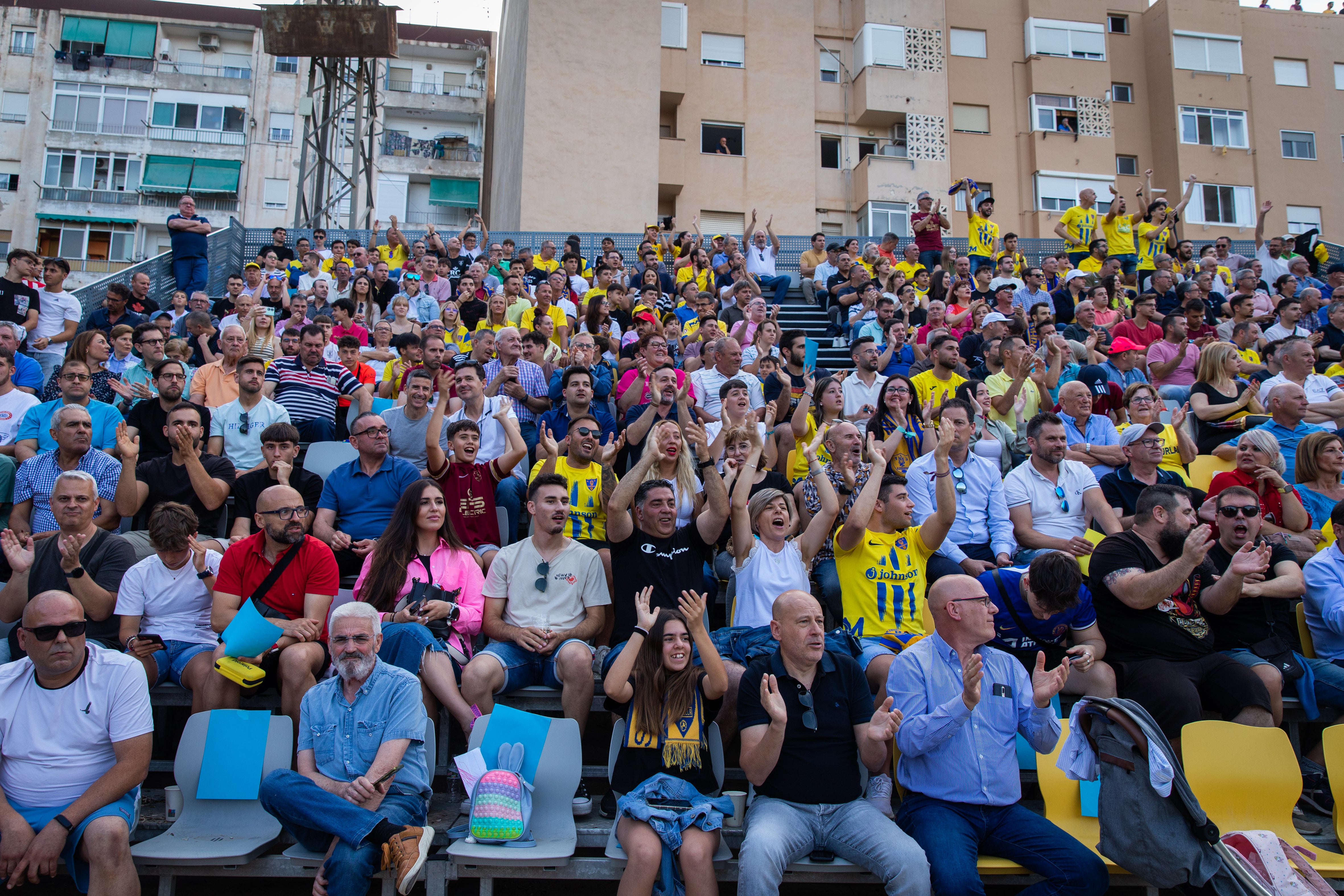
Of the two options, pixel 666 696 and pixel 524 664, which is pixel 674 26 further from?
pixel 666 696

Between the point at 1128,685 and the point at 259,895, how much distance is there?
13.4 feet

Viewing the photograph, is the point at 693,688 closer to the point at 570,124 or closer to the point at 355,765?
the point at 355,765

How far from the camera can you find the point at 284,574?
14.4ft

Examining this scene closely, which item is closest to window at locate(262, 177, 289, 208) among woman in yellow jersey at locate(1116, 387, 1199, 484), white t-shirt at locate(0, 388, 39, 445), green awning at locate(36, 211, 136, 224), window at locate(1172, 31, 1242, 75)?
green awning at locate(36, 211, 136, 224)

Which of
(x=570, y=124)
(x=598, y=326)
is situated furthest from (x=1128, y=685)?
(x=570, y=124)

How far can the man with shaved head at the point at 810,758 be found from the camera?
329 cm

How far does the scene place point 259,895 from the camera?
3.80 meters

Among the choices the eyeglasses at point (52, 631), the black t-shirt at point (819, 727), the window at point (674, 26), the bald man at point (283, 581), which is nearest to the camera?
the eyeglasses at point (52, 631)

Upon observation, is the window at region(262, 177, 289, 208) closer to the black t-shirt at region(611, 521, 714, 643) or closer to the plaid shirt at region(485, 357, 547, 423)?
the plaid shirt at region(485, 357, 547, 423)

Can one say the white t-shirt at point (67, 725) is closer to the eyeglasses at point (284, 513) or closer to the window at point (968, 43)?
the eyeglasses at point (284, 513)

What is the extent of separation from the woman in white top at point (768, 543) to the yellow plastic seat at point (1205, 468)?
2969 millimetres

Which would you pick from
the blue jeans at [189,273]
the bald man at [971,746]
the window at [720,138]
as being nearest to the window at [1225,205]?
the window at [720,138]

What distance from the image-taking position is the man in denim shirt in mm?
3301

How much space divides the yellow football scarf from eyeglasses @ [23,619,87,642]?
2285 millimetres
